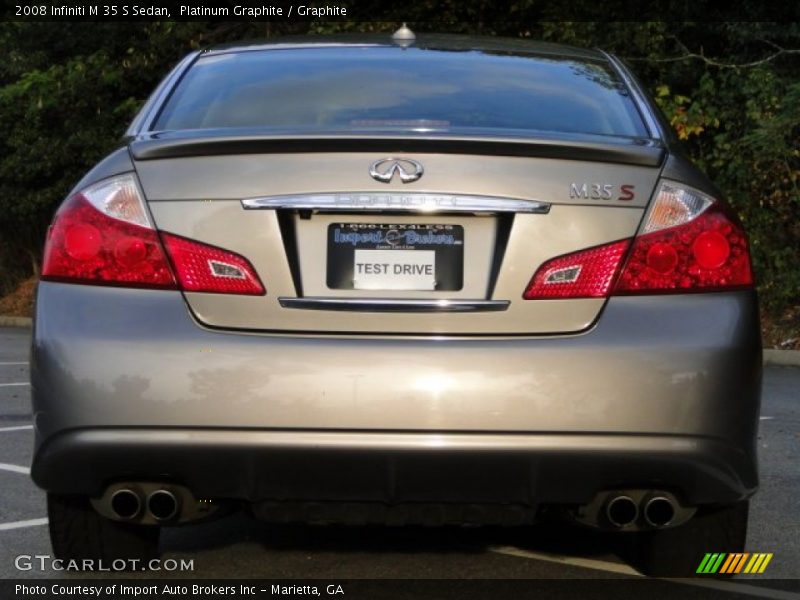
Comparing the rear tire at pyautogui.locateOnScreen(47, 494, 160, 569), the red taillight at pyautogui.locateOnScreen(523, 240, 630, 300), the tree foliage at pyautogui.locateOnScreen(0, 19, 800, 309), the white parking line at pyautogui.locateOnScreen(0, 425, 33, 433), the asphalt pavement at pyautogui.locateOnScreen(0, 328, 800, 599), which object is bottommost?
the tree foliage at pyautogui.locateOnScreen(0, 19, 800, 309)

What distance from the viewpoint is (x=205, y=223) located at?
4.04 m

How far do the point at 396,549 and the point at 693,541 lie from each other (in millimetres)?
1064

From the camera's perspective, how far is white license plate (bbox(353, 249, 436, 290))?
3984mm

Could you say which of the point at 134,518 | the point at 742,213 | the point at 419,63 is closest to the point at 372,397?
the point at 134,518

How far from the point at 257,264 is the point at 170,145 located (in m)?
0.42

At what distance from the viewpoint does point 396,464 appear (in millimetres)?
3900

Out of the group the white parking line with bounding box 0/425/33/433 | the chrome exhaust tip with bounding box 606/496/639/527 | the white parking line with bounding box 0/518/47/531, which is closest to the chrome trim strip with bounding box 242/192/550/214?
the chrome exhaust tip with bounding box 606/496/639/527

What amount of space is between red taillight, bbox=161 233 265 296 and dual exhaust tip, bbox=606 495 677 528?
107cm

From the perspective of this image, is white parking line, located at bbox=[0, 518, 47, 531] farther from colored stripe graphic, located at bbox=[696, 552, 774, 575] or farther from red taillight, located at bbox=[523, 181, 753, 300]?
red taillight, located at bbox=[523, 181, 753, 300]

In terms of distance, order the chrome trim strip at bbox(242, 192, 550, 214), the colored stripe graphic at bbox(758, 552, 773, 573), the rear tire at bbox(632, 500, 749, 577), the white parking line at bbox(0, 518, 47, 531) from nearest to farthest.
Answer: the chrome trim strip at bbox(242, 192, 550, 214)
the rear tire at bbox(632, 500, 749, 577)
the colored stripe graphic at bbox(758, 552, 773, 573)
the white parking line at bbox(0, 518, 47, 531)

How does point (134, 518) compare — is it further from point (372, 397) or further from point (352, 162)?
point (352, 162)

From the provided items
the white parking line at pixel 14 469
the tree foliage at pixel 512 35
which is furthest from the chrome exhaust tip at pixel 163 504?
the tree foliage at pixel 512 35

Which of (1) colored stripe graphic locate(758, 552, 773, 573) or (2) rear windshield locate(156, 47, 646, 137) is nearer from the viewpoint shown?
(2) rear windshield locate(156, 47, 646, 137)

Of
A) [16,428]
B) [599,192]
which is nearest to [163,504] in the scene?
[599,192]
